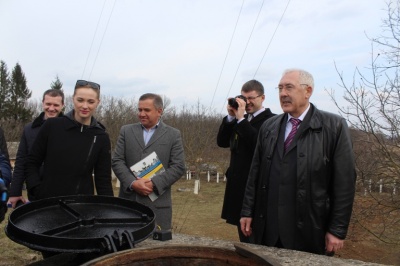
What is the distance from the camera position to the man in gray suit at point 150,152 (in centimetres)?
346

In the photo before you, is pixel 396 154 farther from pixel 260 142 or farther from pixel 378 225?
pixel 260 142

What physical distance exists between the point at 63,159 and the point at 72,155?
7 cm

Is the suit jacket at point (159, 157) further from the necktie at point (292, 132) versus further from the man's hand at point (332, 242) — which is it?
the man's hand at point (332, 242)

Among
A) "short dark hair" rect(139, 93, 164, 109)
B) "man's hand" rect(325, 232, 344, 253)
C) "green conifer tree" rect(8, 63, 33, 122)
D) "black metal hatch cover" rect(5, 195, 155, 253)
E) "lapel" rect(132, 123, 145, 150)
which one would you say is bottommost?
"man's hand" rect(325, 232, 344, 253)

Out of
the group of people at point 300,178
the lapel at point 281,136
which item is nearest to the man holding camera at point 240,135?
the group of people at point 300,178

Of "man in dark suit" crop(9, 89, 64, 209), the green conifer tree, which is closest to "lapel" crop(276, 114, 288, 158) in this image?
"man in dark suit" crop(9, 89, 64, 209)

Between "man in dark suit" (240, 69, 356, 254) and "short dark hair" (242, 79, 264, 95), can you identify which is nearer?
"man in dark suit" (240, 69, 356, 254)

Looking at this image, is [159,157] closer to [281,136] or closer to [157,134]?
[157,134]

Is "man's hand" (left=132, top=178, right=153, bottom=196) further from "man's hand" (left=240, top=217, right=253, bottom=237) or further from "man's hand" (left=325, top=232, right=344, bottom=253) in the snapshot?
"man's hand" (left=325, top=232, right=344, bottom=253)

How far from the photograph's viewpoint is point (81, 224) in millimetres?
2021

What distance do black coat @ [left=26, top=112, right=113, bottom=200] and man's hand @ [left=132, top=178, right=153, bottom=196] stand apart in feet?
1.63

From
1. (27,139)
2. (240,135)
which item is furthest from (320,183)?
(27,139)

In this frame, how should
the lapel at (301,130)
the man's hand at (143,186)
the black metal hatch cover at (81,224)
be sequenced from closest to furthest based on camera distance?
the black metal hatch cover at (81,224) < the lapel at (301,130) < the man's hand at (143,186)

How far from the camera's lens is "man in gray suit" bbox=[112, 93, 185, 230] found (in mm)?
3457
